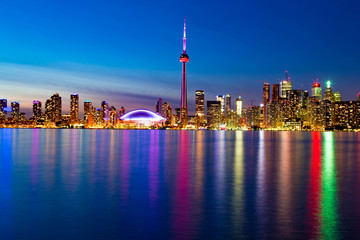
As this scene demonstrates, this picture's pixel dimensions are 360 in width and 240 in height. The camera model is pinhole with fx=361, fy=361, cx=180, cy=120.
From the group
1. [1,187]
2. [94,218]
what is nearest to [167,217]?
[94,218]

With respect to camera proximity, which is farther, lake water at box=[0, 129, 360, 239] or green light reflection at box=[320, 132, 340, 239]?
lake water at box=[0, 129, 360, 239]

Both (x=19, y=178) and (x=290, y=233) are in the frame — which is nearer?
(x=290, y=233)

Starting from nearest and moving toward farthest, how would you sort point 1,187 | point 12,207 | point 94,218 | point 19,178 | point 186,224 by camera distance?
point 186,224 < point 94,218 < point 12,207 < point 1,187 < point 19,178

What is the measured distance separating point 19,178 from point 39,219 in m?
12.7

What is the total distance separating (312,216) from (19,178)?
19.8 meters

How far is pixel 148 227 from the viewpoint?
12883 millimetres

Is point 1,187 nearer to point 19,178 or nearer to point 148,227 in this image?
point 19,178

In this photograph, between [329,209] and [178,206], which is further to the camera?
[178,206]

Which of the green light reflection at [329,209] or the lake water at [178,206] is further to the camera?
the lake water at [178,206]

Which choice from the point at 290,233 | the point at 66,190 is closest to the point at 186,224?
the point at 290,233

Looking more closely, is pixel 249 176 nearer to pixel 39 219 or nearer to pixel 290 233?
pixel 290 233

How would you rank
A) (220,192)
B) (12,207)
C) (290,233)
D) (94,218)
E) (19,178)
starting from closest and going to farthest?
1. (290,233)
2. (94,218)
3. (12,207)
4. (220,192)
5. (19,178)

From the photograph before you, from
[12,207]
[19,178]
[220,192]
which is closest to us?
[12,207]

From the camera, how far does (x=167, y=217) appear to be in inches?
561
